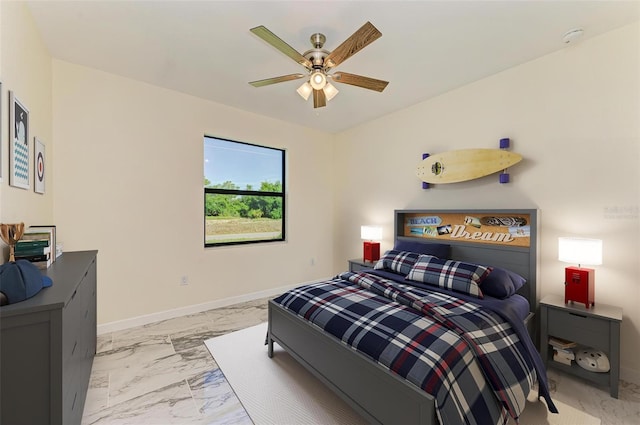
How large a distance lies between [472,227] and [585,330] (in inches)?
49.2

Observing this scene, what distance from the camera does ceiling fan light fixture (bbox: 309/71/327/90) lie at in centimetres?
216

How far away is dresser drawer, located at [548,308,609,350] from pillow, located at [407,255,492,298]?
0.56 meters

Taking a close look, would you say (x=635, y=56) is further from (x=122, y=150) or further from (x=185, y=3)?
(x=122, y=150)

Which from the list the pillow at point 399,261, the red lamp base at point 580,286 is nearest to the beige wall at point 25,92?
the pillow at point 399,261

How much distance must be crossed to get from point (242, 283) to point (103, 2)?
3.13 m

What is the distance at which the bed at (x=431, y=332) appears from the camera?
4.42ft

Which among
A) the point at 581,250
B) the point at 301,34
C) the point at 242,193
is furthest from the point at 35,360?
the point at 581,250

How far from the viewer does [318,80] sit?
2.18 meters

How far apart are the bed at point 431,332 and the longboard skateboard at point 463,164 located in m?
0.42

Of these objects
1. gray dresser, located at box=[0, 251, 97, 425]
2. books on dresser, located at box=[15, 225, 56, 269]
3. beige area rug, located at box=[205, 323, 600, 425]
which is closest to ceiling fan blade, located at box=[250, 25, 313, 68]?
gray dresser, located at box=[0, 251, 97, 425]

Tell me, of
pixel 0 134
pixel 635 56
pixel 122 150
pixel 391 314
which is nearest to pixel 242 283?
pixel 122 150

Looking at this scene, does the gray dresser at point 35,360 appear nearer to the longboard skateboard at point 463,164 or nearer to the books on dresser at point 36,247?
the books on dresser at point 36,247

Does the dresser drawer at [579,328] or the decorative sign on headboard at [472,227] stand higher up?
the decorative sign on headboard at [472,227]

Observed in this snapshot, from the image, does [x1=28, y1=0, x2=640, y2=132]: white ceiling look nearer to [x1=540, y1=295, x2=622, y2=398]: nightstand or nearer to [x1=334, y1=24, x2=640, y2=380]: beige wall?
[x1=334, y1=24, x2=640, y2=380]: beige wall
